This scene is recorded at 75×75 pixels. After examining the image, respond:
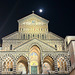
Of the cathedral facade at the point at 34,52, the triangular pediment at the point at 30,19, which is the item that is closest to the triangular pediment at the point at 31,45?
the cathedral facade at the point at 34,52

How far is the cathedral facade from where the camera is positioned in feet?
126

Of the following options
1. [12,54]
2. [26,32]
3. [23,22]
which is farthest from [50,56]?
[23,22]

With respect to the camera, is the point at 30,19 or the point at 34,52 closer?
the point at 34,52

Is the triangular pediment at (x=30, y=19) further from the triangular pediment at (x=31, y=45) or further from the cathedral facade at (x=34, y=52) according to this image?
the triangular pediment at (x=31, y=45)

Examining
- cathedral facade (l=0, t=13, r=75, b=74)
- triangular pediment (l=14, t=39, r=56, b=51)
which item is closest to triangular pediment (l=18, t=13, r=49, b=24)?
cathedral facade (l=0, t=13, r=75, b=74)

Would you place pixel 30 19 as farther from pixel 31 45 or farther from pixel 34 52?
pixel 31 45

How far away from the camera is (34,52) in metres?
43.4

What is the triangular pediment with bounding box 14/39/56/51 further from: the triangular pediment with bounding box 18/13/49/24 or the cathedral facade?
the triangular pediment with bounding box 18/13/49/24

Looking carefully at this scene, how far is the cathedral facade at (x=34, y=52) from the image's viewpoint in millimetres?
38438

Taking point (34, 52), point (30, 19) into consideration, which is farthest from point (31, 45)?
point (30, 19)

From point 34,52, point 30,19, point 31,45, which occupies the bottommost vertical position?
point 34,52

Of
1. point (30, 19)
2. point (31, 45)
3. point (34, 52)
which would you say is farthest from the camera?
point (30, 19)

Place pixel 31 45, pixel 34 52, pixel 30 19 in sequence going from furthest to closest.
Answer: pixel 30 19 < pixel 34 52 < pixel 31 45

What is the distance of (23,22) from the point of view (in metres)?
49.6
